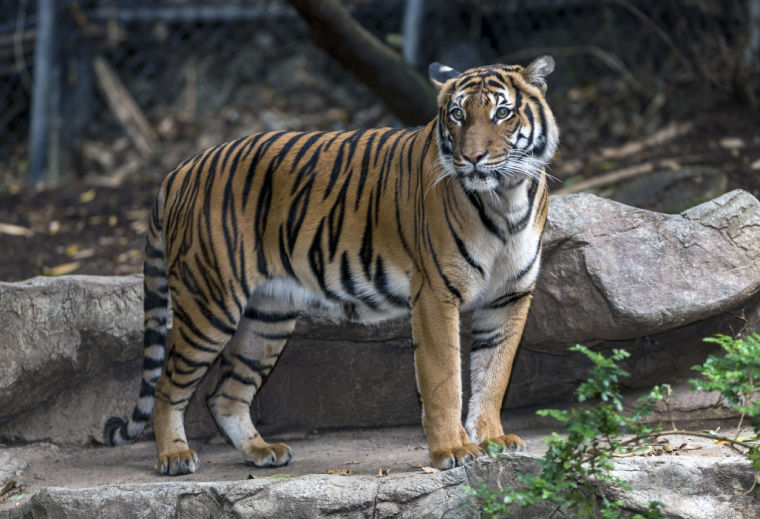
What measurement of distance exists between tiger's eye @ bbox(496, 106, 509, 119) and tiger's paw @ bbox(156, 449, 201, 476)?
2.12 meters

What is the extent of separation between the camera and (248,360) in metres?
4.84

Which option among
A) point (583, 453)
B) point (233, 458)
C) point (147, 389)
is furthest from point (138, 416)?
point (583, 453)

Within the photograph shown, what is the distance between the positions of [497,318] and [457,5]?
456 cm

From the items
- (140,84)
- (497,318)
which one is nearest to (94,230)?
(140,84)

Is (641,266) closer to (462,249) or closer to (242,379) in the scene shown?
(462,249)

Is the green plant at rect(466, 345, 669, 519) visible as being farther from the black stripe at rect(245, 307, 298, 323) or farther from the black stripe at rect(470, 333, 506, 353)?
the black stripe at rect(245, 307, 298, 323)

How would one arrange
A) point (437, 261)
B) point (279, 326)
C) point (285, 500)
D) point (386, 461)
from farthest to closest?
point (279, 326)
point (386, 461)
point (437, 261)
point (285, 500)

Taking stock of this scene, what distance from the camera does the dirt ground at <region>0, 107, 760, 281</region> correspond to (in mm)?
6676

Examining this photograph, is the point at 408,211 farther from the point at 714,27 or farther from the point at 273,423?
the point at 714,27

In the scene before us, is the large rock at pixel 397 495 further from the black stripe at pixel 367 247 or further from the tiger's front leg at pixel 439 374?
the black stripe at pixel 367 247

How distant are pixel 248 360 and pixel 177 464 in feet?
2.08

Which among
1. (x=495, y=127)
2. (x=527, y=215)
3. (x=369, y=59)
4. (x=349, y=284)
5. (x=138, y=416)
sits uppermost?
(x=369, y=59)

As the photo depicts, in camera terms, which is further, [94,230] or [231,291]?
[94,230]

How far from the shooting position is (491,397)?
13.5 ft
